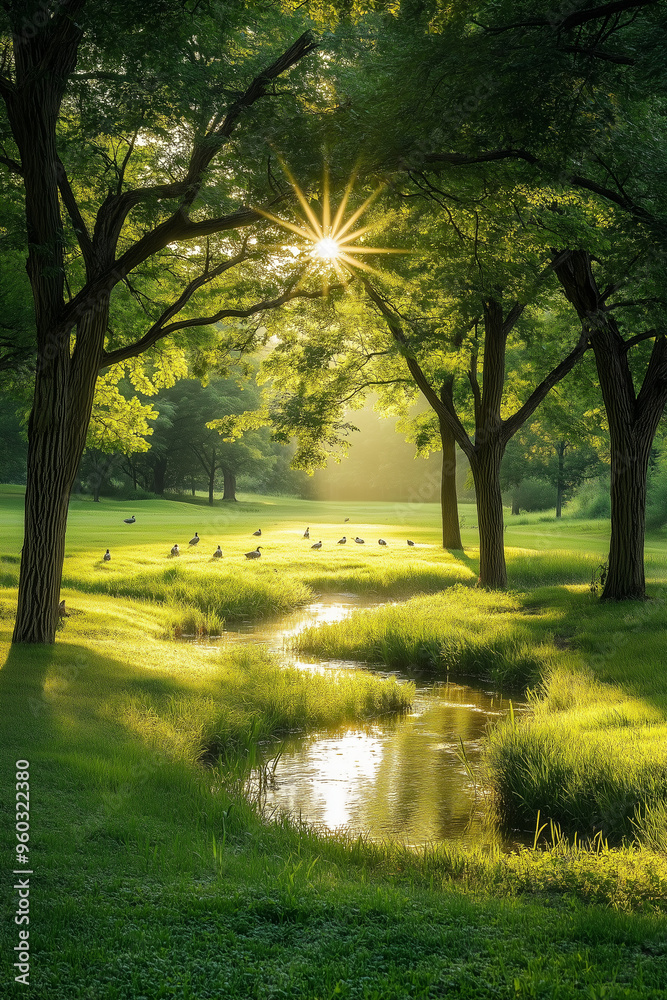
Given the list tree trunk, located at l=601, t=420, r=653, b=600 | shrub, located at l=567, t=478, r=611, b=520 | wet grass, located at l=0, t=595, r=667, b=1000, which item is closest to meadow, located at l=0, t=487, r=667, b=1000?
wet grass, located at l=0, t=595, r=667, b=1000

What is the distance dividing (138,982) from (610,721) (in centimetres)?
725

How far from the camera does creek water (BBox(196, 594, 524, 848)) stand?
7809 mm

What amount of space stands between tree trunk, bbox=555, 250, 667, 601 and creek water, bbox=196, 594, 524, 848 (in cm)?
558

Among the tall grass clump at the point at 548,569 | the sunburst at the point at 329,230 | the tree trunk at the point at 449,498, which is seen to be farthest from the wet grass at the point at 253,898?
the tree trunk at the point at 449,498

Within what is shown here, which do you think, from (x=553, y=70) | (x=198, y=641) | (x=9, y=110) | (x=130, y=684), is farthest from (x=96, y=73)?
(x=198, y=641)

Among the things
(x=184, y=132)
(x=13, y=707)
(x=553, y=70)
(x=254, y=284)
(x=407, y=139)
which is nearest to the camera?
(x=553, y=70)

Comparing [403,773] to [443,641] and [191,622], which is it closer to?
[443,641]

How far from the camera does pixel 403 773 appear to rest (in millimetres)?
9305

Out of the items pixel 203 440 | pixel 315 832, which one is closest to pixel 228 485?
pixel 203 440

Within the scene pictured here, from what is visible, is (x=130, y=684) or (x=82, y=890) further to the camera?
(x=130, y=684)

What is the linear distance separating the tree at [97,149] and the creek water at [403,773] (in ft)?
16.2

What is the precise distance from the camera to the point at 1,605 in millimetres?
15227

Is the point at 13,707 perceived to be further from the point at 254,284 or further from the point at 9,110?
the point at 254,284

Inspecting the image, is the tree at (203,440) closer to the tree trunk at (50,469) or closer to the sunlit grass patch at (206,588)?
the sunlit grass patch at (206,588)
